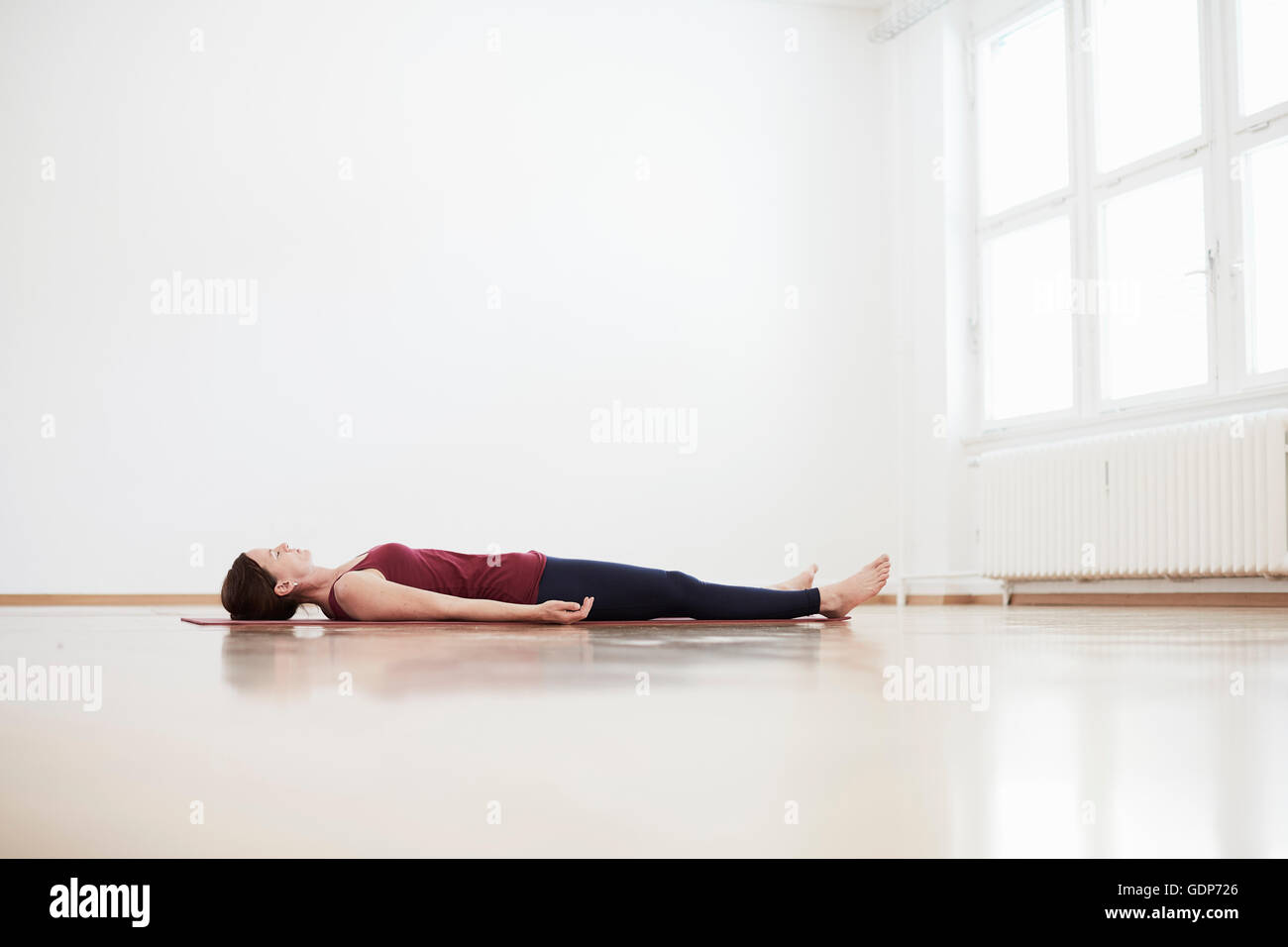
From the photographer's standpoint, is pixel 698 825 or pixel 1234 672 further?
pixel 1234 672

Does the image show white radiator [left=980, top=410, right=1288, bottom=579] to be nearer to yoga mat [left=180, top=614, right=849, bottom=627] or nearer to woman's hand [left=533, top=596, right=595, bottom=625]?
yoga mat [left=180, top=614, right=849, bottom=627]

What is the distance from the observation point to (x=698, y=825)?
60 cm

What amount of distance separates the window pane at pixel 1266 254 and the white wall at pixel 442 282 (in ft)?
7.45

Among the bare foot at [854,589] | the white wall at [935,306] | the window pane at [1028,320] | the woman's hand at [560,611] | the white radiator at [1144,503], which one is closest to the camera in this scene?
the woman's hand at [560,611]

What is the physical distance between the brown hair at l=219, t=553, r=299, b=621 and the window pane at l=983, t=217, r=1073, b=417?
4741mm

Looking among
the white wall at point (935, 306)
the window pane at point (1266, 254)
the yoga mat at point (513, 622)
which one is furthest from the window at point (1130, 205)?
the yoga mat at point (513, 622)

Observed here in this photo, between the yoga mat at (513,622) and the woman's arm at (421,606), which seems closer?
Result: the woman's arm at (421,606)

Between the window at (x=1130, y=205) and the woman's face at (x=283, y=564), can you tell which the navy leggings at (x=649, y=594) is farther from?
the window at (x=1130, y=205)

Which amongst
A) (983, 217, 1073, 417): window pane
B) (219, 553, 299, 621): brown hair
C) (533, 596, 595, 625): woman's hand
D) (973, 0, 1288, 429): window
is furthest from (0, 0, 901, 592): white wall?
(533, 596, 595, 625): woman's hand

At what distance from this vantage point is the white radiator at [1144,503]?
4855mm

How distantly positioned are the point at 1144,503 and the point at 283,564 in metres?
4.04

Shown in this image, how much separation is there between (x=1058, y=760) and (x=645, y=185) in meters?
7.01

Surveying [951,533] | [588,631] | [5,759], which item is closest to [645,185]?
[951,533]
